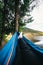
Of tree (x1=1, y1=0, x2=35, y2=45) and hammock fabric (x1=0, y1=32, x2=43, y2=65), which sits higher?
tree (x1=1, y1=0, x2=35, y2=45)

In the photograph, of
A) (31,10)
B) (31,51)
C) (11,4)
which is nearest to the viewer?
(31,51)

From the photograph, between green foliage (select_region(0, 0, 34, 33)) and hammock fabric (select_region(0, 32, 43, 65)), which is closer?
hammock fabric (select_region(0, 32, 43, 65))

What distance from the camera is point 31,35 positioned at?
4.34m

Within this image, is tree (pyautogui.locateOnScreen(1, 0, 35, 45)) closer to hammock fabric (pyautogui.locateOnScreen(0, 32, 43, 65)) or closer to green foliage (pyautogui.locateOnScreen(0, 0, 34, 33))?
green foliage (pyautogui.locateOnScreen(0, 0, 34, 33))

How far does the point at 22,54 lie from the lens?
174cm

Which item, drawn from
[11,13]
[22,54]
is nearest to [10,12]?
[11,13]

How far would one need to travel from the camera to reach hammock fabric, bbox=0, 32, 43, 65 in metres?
1.54

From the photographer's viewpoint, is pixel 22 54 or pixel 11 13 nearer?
pixel 22 54

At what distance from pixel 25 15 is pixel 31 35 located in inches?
22.6

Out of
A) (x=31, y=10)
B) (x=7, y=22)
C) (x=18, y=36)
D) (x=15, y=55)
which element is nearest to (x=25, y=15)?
(x=31, y=10)

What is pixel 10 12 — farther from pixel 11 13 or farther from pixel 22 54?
pixel 22 54

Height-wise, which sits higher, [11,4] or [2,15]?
[11,4]

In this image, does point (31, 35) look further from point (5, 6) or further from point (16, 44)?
point (16, 44)

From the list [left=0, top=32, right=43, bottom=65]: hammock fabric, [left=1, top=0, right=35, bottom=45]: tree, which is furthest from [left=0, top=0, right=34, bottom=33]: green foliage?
[left=0, top=32, right=43, bottom=65]: hammock fabric
